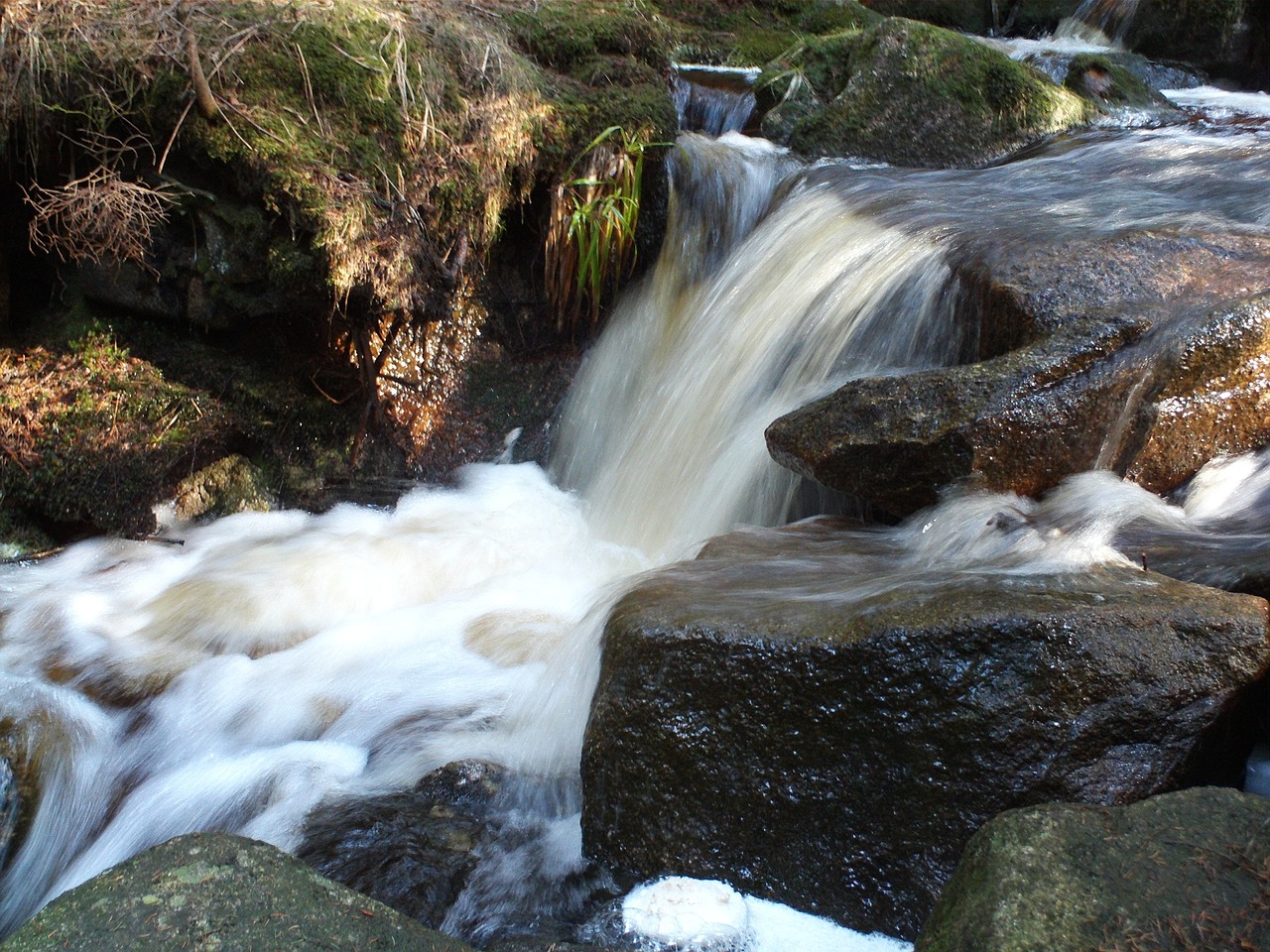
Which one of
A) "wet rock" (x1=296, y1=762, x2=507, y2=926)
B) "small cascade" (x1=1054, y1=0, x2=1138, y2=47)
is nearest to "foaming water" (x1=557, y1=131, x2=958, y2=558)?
"wet rock" (x1=296, y1=762, x2=507, y2=926)

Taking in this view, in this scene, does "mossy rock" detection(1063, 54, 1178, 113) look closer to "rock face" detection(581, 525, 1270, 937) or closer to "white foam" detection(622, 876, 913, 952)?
"rock face" detection(581, 525, 1270, 937)

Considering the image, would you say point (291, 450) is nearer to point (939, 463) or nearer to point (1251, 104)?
point (939, 463)

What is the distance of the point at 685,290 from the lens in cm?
539

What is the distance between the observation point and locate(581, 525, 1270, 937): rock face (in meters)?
2.16

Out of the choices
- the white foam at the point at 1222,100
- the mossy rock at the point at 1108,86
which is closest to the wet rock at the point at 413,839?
the mossy rock at the point at 1108,86

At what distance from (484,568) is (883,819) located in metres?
2.42

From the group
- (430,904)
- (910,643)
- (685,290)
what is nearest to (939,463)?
(910,643)

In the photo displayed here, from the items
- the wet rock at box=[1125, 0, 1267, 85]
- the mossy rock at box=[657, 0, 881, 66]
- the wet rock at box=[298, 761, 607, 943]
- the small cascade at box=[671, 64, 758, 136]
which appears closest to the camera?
the wet rock at box=[298, 761, 607, 943]

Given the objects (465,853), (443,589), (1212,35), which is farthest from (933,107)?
(465,853)

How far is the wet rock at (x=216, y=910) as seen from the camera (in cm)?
165

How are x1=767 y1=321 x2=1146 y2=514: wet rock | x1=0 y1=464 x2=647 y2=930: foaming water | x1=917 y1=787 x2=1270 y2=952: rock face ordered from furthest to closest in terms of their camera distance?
1. x1=767 y1=321 x2=1146 y2=514: wet rock
2. x1=0 y1=464 x2=647 y2=930: foaming water
3. x1=917 y1=787 x2=1270 y2=952: rock face

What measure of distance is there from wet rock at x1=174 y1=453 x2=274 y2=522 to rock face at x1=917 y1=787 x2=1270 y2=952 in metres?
3.79

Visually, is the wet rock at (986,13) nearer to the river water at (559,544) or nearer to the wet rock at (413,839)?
the river water at (559,544)

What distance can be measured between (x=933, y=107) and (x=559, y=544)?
11.8ft
